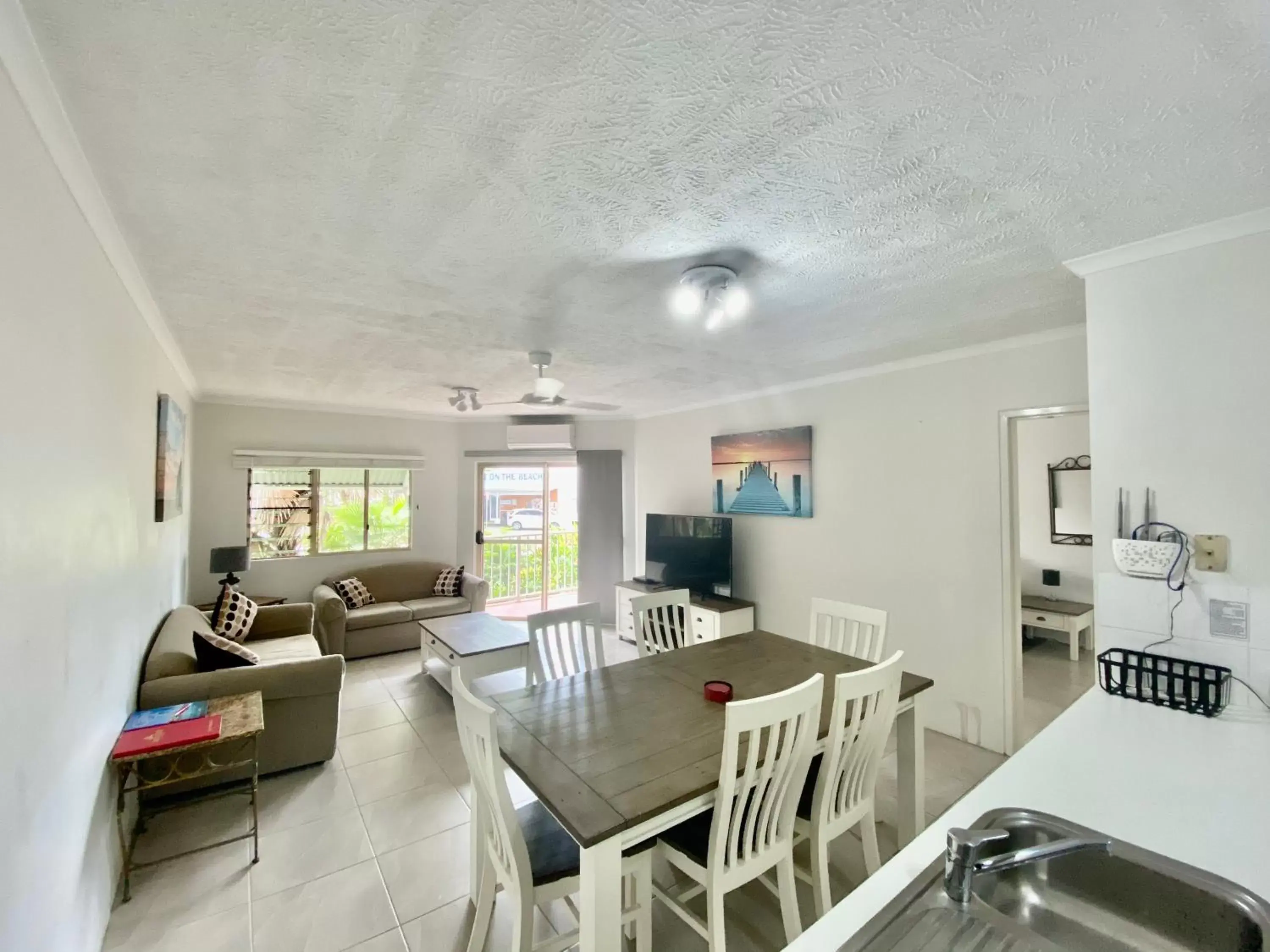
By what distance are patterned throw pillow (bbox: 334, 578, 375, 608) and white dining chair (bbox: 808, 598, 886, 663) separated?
4.14m

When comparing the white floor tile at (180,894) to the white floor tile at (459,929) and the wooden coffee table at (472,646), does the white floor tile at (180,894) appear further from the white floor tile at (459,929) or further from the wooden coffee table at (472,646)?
the wooden coffee table at (472,646)

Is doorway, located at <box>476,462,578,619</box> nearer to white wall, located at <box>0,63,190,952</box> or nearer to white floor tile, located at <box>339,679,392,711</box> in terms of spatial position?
white floor tile, located at <box>339,679,392,711</box>

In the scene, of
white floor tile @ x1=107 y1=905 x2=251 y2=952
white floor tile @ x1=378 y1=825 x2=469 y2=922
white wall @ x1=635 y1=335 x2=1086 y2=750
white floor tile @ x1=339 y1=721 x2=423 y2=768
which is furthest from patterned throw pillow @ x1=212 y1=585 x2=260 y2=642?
white wall @ x1=635 y1=335 x2=1086 y2=750

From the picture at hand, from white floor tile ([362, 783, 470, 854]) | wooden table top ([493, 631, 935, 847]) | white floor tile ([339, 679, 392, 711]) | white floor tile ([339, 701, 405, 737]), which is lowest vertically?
white floor tile ([362, 783, 470, 854])

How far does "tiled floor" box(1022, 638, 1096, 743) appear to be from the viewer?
11.4ft

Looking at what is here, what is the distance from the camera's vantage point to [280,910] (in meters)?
1.97

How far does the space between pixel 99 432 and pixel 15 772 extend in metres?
1.09

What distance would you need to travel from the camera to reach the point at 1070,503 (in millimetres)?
4699

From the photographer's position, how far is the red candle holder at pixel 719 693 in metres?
1.96

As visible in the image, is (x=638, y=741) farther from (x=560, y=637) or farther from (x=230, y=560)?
(x=230, y=560)

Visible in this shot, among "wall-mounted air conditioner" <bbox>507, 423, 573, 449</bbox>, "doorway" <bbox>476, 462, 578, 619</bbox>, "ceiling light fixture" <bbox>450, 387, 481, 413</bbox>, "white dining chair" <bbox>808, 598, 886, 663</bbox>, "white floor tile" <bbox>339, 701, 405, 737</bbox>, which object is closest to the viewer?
"white dining chair" <bbox>808, 598, 886, 663</bbox>

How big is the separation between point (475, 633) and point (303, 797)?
4.71ft

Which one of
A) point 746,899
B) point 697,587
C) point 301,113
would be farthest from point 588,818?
point 697,587

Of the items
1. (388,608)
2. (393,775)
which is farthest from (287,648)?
(393,775)
